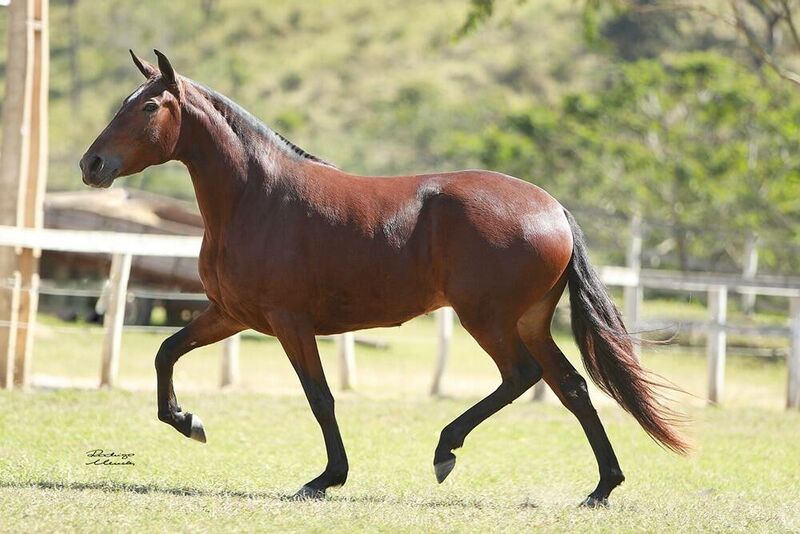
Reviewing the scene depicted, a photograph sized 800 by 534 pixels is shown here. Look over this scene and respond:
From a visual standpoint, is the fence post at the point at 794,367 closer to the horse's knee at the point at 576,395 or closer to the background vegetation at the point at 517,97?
the background vegetation at the point at 517,97

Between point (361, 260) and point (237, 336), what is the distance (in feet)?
21.7

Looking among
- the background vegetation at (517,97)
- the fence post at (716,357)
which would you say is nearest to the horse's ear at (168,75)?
the fence post at (716,357)

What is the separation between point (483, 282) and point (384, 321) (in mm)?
612

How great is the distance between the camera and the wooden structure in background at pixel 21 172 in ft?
33.9

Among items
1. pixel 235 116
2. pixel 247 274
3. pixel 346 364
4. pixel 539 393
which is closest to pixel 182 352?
pixel 247 274

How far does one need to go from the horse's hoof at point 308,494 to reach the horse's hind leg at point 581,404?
4.37 ft

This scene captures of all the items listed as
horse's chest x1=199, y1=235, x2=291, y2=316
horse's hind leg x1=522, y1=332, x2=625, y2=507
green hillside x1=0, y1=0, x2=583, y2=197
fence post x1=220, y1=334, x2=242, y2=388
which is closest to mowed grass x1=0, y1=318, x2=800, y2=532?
horse's hind leg x1=522, y1=332, x2=625, y2=507

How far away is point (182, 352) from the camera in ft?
21.1

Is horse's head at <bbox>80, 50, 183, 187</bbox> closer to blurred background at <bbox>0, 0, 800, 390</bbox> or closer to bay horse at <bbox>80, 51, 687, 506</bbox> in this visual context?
bay horse at <bbox>80, 51, 687, 506</bbox>

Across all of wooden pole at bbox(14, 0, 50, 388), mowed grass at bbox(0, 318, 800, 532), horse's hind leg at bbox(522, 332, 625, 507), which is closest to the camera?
mowed grass at bbox(0, 318, 800, 532)

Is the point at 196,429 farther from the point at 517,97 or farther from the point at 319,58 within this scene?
the point at 319,58

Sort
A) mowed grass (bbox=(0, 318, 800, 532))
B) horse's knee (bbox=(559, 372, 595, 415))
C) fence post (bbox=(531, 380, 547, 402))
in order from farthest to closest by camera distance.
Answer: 1. fence post (bbox=(531, 380, 547, 402))
2. horse's knee (bbox=(559, 372, 595, 415))
3. mowed grass (bbox=(0, 318, 800, 532))

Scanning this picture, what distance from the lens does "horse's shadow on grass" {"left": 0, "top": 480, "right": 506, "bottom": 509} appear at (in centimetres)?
576

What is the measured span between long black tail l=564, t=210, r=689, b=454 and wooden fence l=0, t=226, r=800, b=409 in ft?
14.0
